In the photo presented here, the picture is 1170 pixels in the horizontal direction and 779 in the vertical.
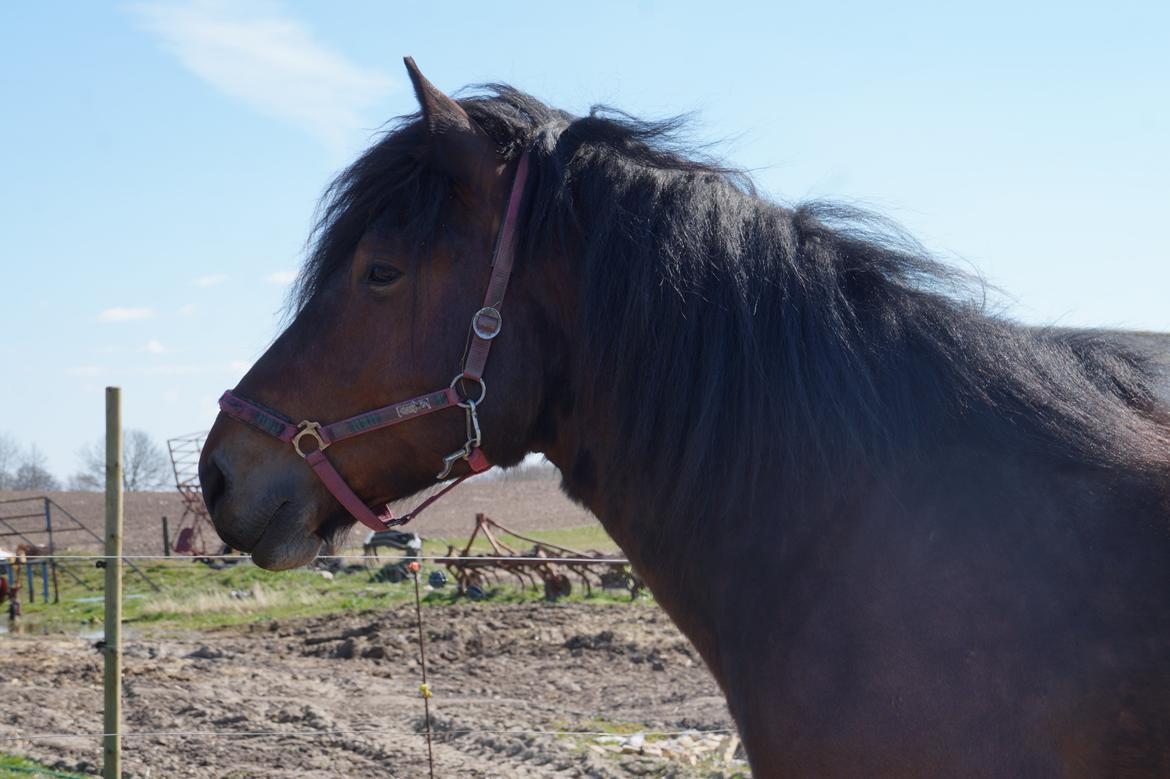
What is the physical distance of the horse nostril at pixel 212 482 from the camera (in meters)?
2.36

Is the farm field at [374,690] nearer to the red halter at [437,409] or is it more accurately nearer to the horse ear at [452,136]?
the red halter at [437,409]

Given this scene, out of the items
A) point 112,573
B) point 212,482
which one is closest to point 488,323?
point 212,482

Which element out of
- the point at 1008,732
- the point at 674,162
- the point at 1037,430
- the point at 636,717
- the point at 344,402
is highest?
the point at 674,162

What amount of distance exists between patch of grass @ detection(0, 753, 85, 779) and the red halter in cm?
561

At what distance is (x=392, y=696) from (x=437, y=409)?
8551 mm

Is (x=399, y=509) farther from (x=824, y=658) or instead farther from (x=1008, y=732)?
(x=1008, y=732)

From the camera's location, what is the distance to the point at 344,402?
7.57 ft

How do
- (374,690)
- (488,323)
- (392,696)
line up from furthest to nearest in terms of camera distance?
(374,690) → (392,696) → (488,323)

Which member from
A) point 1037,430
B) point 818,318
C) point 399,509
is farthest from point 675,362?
point 399,509

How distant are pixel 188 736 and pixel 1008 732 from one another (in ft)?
24.6

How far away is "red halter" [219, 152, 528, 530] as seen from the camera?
2.25 meters

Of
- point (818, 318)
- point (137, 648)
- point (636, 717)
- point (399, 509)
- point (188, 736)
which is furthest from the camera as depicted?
point (137, 648)

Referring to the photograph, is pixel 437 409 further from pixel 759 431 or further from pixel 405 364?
pixel 759 431

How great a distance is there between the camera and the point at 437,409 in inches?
89.2
